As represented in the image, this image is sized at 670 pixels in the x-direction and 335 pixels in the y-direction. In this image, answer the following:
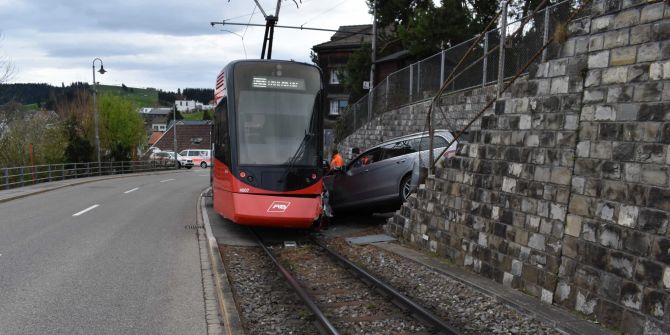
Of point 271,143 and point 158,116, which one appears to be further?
point 158,116

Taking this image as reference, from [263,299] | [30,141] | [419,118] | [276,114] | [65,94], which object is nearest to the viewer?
[263,299]

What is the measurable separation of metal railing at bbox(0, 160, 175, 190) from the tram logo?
636 inches

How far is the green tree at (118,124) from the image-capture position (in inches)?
1757

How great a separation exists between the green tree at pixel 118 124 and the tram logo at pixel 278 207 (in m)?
37.8

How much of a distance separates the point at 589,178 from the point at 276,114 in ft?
19.5

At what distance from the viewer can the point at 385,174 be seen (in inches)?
431

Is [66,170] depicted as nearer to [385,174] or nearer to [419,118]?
[419,118]

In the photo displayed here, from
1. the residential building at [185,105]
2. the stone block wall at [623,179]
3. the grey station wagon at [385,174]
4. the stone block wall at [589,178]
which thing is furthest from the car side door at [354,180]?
the residential building at [185,105]

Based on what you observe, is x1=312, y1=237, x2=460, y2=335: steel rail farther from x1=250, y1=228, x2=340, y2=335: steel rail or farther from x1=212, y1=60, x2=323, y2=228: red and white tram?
x1=212, y1=60, x2=323, y2=228: red and white tram

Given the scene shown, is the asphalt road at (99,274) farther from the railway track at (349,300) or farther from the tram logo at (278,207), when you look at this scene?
the tram logo at (278,207)

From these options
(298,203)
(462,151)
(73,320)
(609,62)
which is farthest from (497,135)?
(73,320)

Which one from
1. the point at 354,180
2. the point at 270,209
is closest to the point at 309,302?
the point at 270,209

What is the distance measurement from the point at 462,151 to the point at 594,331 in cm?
355

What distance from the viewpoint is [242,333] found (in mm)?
4926
